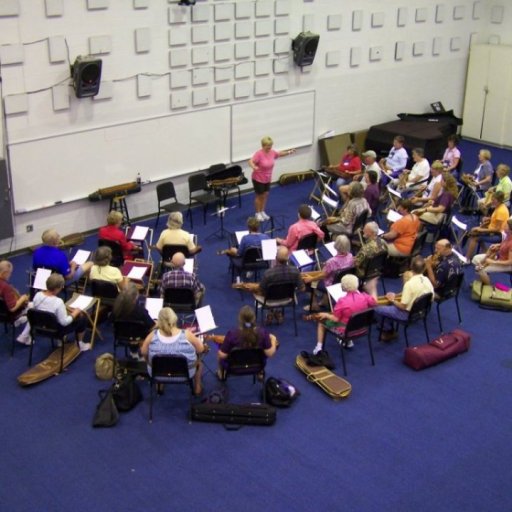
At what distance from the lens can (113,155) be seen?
12.4 m

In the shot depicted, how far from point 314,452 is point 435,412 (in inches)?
→ 60.1

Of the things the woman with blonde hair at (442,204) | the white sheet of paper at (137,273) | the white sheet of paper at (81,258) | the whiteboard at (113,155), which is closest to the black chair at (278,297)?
the white sheet of paper at (137,273)

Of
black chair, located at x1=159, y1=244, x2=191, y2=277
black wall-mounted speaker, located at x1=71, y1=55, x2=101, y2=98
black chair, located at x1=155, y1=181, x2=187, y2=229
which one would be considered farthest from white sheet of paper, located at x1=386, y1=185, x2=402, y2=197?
black wall-mounted speaker, located at x1=71, y1=55, x2=101, y2=98

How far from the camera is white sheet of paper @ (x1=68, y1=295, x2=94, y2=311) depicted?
28.8 ft

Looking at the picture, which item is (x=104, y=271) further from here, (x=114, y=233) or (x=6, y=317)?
(x=6, y=317)

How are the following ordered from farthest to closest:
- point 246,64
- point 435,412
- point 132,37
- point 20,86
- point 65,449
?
point 246,64 < point 132,37 < point 20,86 < point 435,412 < point 65,449

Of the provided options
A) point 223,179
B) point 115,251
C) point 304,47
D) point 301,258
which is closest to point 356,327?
point 301,258

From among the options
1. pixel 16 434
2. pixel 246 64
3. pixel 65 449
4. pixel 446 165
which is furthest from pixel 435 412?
pixel 246 64

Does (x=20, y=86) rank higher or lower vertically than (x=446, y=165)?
higher

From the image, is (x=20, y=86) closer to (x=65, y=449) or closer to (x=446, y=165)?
(x=65, y=449)

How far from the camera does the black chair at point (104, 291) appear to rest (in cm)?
900

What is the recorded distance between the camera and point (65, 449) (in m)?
7.32

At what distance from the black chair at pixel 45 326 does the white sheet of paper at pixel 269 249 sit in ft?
9.10

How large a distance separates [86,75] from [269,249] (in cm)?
411
